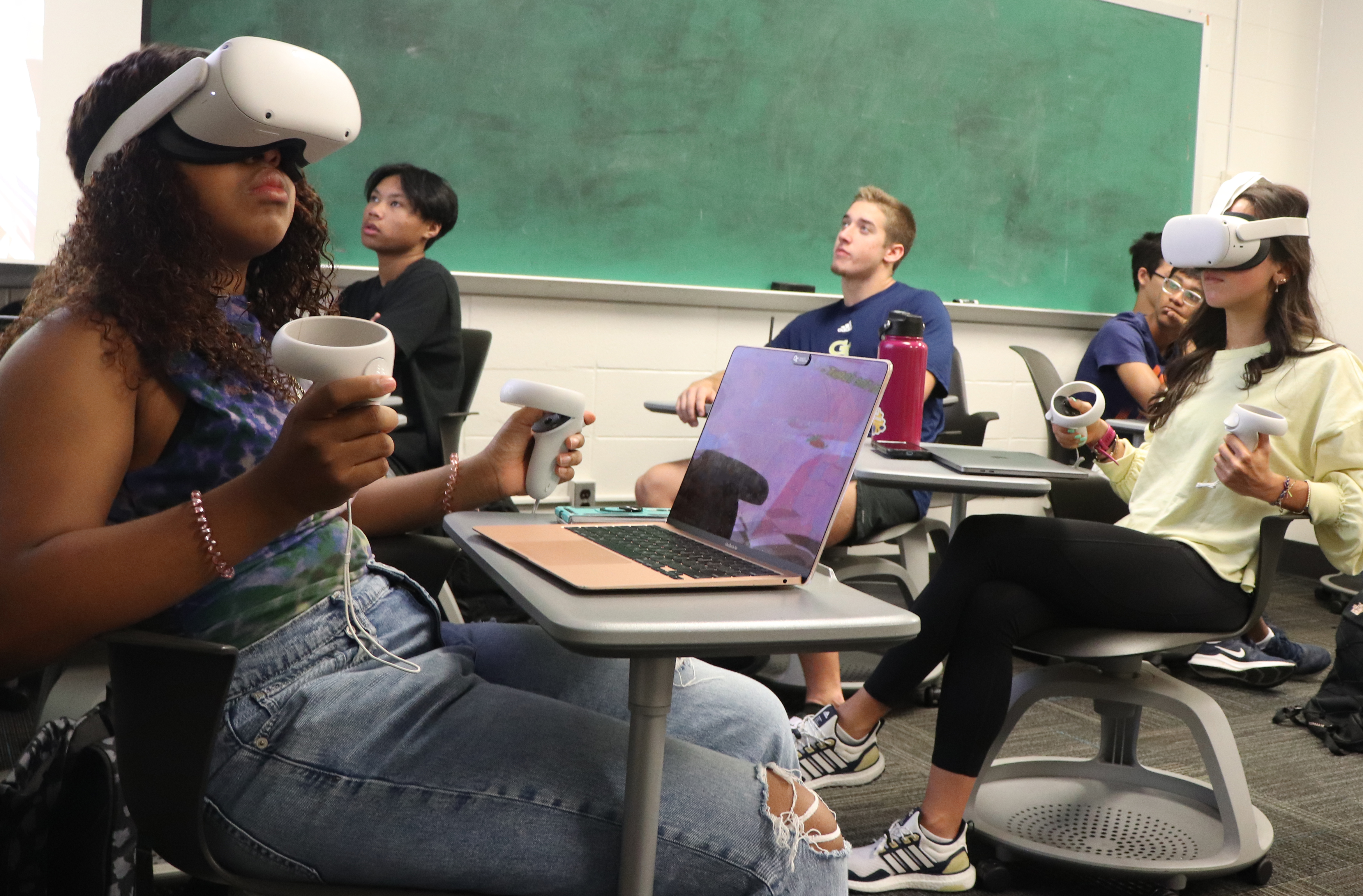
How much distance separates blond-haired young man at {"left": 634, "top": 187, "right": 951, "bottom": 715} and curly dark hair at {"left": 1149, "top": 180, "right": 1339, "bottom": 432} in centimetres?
70

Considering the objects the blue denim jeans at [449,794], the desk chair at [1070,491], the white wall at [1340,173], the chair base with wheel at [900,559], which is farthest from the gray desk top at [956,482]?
the white wall at [1340,173]

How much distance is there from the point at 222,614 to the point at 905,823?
1303mm

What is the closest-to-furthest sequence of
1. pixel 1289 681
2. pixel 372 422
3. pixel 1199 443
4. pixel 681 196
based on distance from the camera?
pixel 372 422, pixel 1199 443, pixel 1289 681, pixel 681 196

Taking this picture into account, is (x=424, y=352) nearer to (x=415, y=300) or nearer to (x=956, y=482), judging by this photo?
(x=415, y=300)

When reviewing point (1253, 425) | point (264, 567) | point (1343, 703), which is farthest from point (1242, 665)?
point (264, 567)

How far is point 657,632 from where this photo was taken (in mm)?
809

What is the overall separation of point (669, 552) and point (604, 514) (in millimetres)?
234

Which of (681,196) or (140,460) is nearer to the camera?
(140,460)

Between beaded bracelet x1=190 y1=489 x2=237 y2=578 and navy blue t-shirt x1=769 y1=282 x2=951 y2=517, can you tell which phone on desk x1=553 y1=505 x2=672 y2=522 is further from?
navy blue t-shirt x1=769 y1=282 x2=951 y2=517

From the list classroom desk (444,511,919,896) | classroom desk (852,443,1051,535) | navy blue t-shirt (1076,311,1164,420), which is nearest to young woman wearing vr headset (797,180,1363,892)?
classroom desk (852,443,1051,535)

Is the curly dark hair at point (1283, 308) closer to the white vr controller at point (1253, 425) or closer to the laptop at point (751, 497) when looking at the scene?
the white vr controller at point (1253, 425)

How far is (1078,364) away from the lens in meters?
4.89

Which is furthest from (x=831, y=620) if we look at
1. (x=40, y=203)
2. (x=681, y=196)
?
(x=681, y=196)

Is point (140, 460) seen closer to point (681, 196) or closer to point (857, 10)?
point (681, 196)
